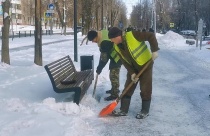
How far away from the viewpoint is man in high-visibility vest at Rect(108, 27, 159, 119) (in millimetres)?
5848

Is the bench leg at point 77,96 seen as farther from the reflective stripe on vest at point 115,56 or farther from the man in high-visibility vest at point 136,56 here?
the reflective stripe on vest at point 115,56

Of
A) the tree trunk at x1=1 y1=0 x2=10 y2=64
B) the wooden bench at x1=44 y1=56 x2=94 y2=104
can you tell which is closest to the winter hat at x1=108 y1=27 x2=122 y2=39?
the wooden bench at x1=44 y1=56 x2=94 y2=104

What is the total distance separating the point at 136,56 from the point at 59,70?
1828 mm

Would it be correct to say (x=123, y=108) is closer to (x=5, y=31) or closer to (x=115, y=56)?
(x=115, y=56)

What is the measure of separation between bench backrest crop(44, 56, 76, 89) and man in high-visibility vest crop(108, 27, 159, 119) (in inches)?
48.3

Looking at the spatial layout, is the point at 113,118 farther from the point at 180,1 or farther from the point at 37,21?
the point at 180,1

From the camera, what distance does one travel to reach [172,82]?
9.95 m

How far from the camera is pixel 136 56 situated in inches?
236

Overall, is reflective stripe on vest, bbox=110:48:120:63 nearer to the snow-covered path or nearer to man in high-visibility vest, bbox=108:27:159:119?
the snow-covered path

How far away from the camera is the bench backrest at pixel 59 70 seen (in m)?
6.30

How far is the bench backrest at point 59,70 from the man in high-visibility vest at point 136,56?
1228 millimetres

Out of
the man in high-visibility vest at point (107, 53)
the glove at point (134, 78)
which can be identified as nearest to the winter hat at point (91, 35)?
the man in high-visibility vest at point (107, 53)

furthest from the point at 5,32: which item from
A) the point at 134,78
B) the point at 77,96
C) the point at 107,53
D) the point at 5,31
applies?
the point at 134,78

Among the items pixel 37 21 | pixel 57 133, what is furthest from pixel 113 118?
pixel 37 21
